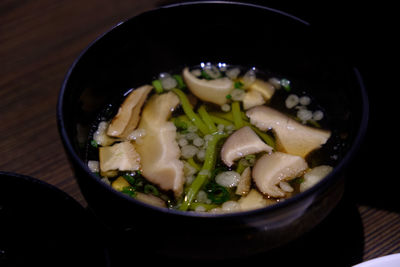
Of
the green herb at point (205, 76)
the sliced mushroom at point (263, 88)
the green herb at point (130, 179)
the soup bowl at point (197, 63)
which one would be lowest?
the green herb at point (130, 179)

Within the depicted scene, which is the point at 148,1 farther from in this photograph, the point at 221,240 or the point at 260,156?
the point at 221,240

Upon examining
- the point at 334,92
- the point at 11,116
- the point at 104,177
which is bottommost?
the point at 11,116

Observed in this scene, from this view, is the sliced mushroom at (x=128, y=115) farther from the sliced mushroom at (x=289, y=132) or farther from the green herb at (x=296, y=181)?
the green herb at (x=296, y=181)

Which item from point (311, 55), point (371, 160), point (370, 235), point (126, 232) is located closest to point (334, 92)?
point (311, 55)

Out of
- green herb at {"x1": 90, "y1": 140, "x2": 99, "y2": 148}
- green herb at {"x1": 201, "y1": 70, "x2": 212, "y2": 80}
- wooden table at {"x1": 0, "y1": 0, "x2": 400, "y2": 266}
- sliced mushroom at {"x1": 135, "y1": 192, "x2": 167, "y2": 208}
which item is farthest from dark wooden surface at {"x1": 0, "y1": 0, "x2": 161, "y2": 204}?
green herb at {"x1": 201, "y1": 70, "x2": 212, "y2": 80}

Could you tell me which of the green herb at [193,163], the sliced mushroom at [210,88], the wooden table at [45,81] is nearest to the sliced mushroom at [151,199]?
the green herb at [193,163]

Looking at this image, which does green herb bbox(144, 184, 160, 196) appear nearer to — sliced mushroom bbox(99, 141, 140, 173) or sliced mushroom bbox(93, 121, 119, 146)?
sliced mushroom bbox(99, 141, 140, 173)
